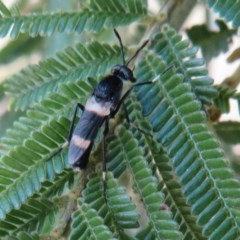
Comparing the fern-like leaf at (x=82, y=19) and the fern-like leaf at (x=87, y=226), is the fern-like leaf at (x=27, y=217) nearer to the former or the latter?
the fern-like leaf at (x=87, y=226)

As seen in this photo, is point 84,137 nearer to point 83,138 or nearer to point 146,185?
point 83,138

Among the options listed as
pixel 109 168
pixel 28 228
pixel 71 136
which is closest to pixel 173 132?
pixel 109 168

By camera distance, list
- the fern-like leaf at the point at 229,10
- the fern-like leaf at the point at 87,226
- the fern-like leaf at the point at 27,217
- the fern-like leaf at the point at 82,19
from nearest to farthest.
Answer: the fern-like leaf at the point at 87,226 → the fern-like leaf at the point at 27,217 → the fern-like leaf at the point at 229,10 → the fern-like leaf at the point at 82,19

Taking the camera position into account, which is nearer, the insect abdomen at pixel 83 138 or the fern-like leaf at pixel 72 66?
the insect abdomen at pixel 83 138

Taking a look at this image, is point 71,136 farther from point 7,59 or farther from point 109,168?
point 7,59

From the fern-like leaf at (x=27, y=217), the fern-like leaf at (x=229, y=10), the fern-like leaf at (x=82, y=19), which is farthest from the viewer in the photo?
the fern-like leaf at (x=82, y=19)

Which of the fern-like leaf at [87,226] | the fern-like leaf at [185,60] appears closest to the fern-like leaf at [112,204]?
the fern-like leaf at [87,226]
